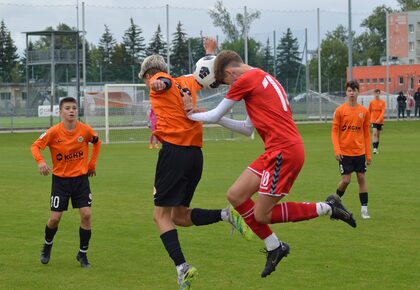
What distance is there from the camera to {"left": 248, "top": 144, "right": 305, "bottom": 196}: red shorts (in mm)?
7773

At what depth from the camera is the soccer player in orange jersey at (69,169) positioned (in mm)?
9648

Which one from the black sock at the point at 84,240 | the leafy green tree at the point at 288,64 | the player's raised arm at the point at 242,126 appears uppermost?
the leafy green tree at the point at 288,64

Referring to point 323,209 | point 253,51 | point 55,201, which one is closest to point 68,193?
point 55,201

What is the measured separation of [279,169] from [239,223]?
894 mm

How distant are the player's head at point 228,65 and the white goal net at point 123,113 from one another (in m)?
29.4

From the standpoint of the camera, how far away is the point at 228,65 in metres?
7.89

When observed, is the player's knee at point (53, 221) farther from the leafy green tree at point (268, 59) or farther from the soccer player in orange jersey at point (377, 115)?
the leafy green tree at point (268, 59)

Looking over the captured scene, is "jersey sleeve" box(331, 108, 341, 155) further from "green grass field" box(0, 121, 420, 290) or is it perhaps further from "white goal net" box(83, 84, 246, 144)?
"white goal net" box(83, 84, 246, 144)

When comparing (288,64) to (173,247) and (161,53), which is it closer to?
(161,53)

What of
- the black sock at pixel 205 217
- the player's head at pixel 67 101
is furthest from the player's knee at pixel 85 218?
the black sock at pixel 205 217

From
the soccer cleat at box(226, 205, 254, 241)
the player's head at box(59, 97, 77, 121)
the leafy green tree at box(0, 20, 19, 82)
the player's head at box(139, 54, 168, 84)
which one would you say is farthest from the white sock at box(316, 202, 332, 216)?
the leafy green tree at box(0, 20, 19, 82)

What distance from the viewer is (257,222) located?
8062 millimetres

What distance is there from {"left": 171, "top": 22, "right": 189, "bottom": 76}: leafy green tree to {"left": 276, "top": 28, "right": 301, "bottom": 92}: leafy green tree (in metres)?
7.09

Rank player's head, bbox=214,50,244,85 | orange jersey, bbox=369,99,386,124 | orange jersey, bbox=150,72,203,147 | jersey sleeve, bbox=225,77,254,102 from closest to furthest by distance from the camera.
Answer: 1. jersey sleeve, bbox=225,77,254,102
2. player's head, bbox=214,50,244,85
3. orange jersey, bbox=150,72,203,147
4. orange jersey, bbox=369,99,386,124
